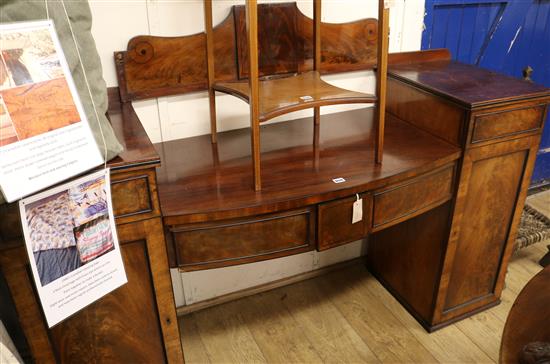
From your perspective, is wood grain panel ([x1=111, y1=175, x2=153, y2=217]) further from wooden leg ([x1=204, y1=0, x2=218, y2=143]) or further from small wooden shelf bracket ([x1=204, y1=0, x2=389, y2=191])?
wooden leg ([x1=204, y1=0, x2=218, y2=143])

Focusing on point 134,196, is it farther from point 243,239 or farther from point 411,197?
point 411,197

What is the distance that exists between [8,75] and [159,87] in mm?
738

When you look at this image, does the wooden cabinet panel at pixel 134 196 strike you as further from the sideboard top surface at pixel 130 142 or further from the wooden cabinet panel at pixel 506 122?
the wooden cabinet panel at pixel 506 122

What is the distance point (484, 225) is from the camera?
1711 mm

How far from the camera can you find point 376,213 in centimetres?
134

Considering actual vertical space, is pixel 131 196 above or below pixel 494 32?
below

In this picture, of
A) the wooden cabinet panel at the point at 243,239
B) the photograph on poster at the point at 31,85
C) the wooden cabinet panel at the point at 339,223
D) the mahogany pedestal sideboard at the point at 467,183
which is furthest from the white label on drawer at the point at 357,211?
the photograph on poster at the point at 31,85

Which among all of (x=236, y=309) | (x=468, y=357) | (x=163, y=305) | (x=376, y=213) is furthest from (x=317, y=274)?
(x=163, y=305)

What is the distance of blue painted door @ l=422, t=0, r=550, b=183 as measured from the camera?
192cm

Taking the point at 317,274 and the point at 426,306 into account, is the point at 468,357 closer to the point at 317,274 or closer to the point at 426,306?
the point at 426,306

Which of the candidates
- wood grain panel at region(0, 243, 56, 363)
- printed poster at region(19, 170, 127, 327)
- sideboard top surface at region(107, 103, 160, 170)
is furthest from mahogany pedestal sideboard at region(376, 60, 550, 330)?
wood grain panel at region(0, 243, 56, 363)

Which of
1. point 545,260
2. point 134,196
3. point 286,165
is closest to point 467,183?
point 286,165

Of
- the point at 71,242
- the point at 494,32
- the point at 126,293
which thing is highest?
the point at 494,32

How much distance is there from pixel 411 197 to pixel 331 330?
2.42ft
